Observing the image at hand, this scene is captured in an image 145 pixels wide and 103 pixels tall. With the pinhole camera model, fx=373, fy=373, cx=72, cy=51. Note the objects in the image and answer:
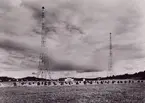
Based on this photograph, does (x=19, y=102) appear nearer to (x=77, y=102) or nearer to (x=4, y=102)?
(x=4, y=102)

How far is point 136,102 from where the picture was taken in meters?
69.8

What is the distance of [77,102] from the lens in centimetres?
7381

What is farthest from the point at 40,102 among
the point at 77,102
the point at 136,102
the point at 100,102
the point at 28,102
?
the point at 136,102

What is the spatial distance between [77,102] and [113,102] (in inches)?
287

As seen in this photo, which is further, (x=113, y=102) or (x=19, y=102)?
(x=19, y=102)

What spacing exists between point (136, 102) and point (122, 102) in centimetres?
294

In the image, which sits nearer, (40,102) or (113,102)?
(113,102)

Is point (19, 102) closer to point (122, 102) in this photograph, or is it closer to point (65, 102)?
point (65, 102)

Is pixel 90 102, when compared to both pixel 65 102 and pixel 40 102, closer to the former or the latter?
pixel 65 102

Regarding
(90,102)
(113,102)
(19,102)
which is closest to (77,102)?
(90,102)

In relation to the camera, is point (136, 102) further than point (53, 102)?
No

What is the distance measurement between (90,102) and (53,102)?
864cm

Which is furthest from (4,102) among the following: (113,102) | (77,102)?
(113,102)

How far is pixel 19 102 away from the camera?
7800 cm
